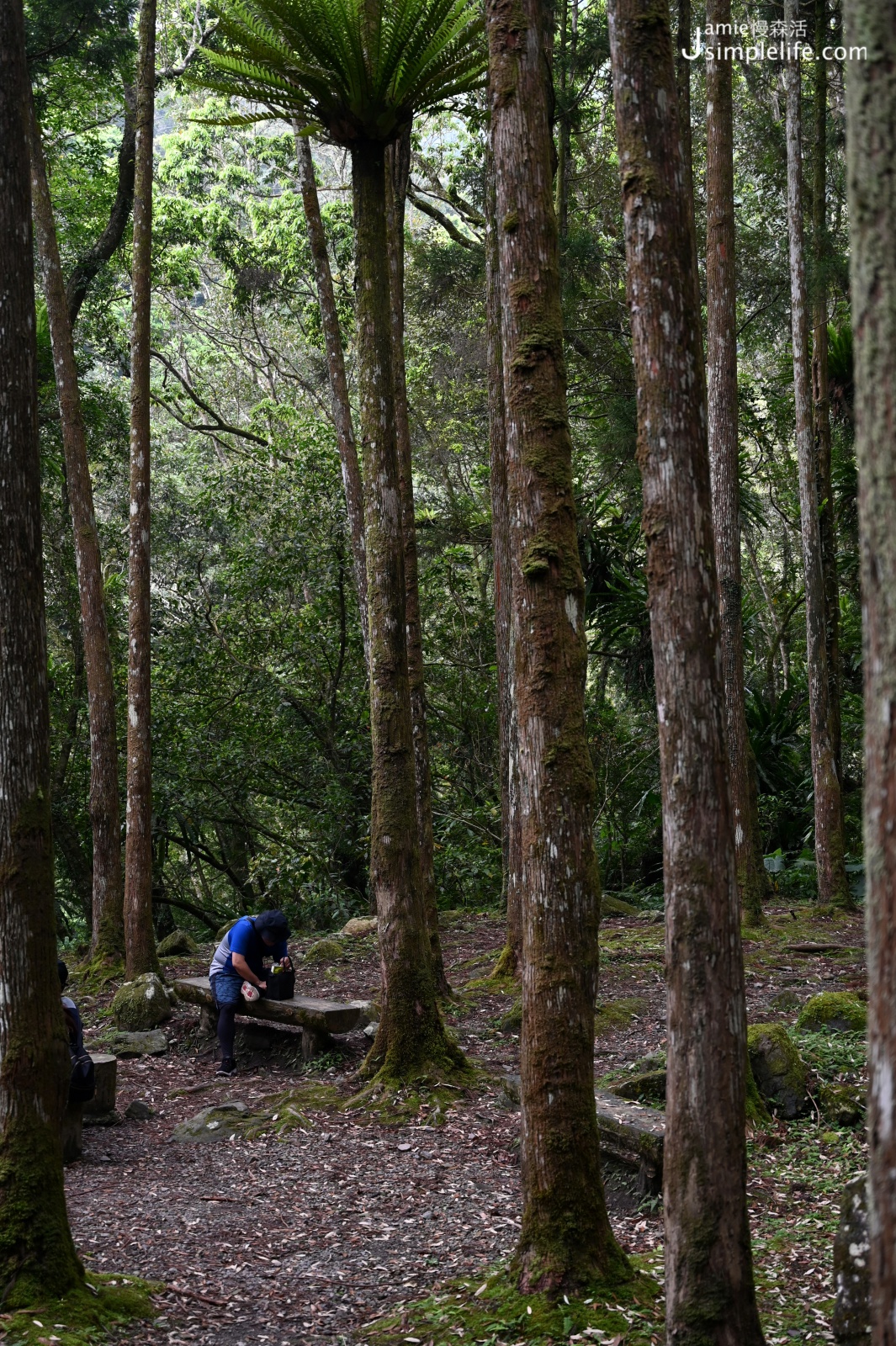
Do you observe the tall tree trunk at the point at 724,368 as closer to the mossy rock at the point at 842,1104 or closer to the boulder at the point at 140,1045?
the mossy rock at the point at 842,1104

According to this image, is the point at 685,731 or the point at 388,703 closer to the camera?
the point at 685,731

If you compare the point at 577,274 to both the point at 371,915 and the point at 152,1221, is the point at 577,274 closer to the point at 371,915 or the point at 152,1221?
the point at 371,915

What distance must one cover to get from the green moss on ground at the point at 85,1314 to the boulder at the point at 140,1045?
5.11 metres

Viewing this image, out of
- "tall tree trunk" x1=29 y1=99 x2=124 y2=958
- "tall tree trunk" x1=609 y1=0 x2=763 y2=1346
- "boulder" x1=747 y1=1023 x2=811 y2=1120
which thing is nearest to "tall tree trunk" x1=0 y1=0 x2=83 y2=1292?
"tall tree trunk" x1=609 y1=0 x2=763 y2=1346

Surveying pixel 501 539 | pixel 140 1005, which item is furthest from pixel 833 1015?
pixel 140 1005

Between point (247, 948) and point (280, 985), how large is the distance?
1.28 ft

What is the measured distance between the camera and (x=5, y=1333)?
3.54 meters

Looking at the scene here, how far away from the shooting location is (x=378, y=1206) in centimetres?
567

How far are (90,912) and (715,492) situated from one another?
10191 mm

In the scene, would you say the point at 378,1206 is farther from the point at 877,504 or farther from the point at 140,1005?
the point at 877,504

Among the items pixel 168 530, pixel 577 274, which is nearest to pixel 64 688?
pixel 168 530

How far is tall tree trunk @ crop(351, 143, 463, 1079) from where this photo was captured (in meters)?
7.11

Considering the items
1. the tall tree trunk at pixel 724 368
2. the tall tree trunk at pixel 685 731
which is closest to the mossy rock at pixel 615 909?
the tall tree trunk at pixel 724 368

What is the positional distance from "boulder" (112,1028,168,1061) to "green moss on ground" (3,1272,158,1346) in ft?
16.8
